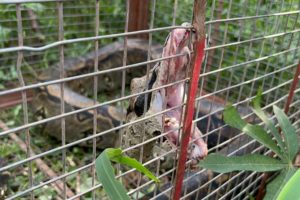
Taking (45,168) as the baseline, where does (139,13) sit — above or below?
above

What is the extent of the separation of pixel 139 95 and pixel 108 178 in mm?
285

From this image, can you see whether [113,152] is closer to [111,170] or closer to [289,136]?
[111,170]

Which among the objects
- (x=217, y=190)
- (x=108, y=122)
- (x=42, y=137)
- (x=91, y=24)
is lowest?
(x=42, y=137)

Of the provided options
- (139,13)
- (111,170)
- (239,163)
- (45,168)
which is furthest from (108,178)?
(139,13)

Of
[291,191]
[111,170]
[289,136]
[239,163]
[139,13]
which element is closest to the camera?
[291,191]

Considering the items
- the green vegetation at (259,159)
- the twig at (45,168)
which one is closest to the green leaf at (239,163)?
the green vegetation at (259,159)

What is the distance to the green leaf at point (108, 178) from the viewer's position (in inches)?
28.8

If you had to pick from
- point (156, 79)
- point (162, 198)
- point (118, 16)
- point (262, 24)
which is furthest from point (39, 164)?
point (262, 24)

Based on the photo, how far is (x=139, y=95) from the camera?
3.13ft

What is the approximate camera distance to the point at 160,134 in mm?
1011

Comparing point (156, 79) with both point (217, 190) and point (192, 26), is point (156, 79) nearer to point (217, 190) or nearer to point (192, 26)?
A: point (192, 26)

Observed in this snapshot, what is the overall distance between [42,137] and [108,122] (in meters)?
0.46

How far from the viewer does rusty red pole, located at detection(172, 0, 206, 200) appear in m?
0.86

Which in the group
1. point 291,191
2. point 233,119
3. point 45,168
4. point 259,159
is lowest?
point 45,168
